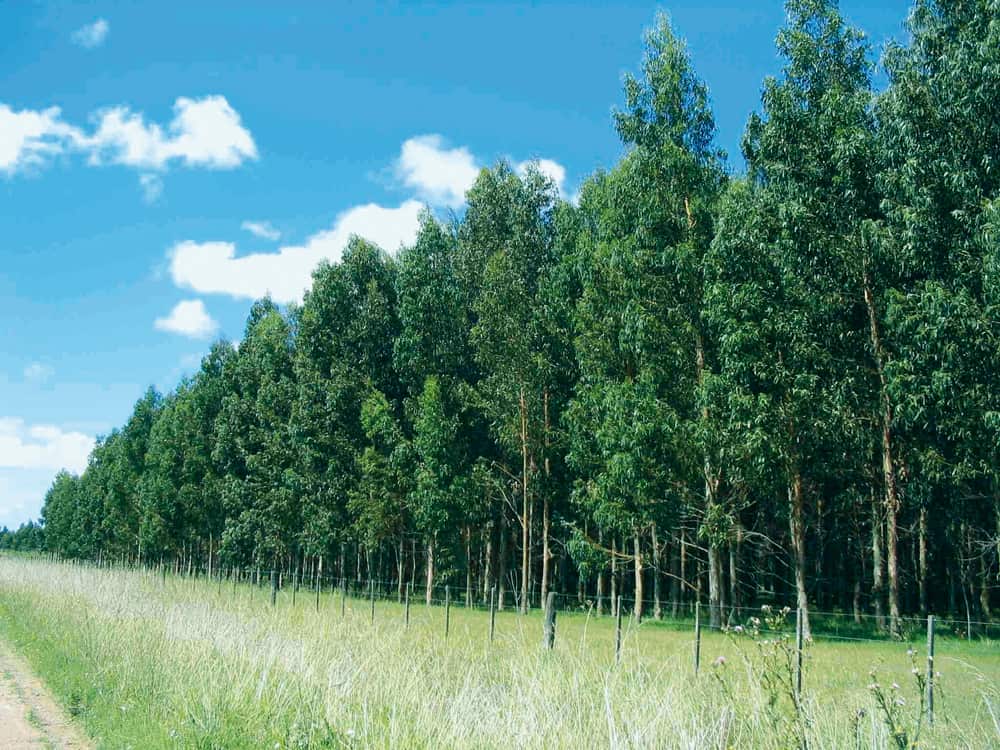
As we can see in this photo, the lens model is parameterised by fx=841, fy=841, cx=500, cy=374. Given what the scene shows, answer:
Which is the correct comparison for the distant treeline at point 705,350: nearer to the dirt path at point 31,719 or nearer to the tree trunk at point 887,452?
the tree trunk at point 887,452

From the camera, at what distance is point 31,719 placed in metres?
9.77

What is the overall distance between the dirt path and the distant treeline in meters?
8.32

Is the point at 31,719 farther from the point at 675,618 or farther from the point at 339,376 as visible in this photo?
the point at 339,376

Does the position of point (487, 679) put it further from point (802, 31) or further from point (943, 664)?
point (802, 31)

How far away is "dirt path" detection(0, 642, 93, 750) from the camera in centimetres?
866

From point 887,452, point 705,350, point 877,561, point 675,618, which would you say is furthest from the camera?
point 675,618

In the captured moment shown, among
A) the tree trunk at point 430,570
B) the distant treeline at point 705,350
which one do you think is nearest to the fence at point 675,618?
the tree trunk at point 430,570

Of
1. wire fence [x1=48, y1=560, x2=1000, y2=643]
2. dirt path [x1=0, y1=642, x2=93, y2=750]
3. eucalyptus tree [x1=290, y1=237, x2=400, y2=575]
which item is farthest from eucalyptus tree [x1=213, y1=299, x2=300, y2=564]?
dirt path [x1=0, y1=642, x2=93, y2=750]

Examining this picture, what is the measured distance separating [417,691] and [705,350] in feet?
72.3

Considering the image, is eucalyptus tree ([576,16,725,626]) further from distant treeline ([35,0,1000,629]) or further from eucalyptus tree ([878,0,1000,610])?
eucalyptus tree ([878,0,1000,610])

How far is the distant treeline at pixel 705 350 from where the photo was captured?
20.5 m

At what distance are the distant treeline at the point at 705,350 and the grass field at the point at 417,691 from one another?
4577mm

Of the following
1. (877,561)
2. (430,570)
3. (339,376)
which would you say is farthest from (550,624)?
(339,376)

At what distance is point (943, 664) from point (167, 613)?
14.7 metres
